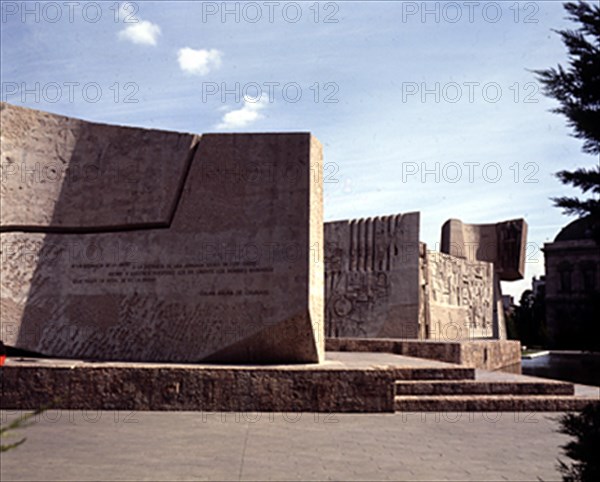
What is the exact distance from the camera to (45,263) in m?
8.09

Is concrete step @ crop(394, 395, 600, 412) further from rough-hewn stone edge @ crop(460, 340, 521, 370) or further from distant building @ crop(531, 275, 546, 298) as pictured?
distant building @ crop(531, 275, 546, 298)

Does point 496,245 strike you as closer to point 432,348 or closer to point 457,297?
point 457,297

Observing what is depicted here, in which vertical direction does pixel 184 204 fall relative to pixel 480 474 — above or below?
above

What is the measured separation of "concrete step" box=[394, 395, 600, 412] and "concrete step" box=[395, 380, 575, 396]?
13 centimetres

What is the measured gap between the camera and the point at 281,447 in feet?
15.7

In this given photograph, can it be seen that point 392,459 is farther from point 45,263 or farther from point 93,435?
point 45,263

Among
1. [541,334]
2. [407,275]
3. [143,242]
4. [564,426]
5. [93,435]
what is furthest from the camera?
[541,334]

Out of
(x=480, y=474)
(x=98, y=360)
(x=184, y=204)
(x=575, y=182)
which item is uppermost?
Result: (x=184, y=204)

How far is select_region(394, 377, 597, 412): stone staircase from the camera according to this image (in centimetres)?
671

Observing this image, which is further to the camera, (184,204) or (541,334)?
(541,334)

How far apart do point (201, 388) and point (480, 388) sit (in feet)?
9.96

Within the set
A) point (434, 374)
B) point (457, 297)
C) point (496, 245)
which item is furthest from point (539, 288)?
point (434, 374)

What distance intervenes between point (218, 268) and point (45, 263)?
2.36 meters

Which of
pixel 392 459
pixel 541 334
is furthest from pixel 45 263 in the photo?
pixel 541 334
